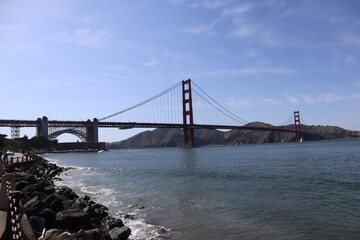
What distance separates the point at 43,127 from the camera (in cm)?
7806

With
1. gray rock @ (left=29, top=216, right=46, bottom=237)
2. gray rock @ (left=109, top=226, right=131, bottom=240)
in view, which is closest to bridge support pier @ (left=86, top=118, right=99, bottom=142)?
gray rock @ (left=109, top=226, right=131, bottom=240)

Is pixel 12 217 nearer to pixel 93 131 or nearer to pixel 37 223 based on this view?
pixel 37 223

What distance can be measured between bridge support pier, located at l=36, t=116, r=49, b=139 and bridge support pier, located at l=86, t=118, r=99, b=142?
34.1ft

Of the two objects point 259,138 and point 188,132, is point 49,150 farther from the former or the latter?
point 259,138

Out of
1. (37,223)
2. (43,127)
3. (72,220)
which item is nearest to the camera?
(37,223)

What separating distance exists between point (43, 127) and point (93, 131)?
503 inches

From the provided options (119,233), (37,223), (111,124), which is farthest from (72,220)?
(111,124)

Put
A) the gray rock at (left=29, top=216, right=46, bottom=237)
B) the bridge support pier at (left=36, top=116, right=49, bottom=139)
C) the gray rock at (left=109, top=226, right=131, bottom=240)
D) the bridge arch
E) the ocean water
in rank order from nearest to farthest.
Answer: the gray rock at (left=29, top=216, right=46, bottom=237)
the gray rock at (left=109, top=226, right=131, bottom=240)
the ocean water
the bridge support pier at (left=36, top=116, right=49, bottom=139)
the bridge arch

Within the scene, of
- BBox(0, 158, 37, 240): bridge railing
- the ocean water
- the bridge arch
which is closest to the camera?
BBox(0, 158, 37, 240): bridge railing

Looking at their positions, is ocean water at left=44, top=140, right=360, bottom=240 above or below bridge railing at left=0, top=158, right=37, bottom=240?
below

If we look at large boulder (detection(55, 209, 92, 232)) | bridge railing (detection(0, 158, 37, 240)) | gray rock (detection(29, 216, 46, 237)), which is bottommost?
large boulder (detection(55, 209, 92, 232))

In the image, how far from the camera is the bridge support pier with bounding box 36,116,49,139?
78.1 meters

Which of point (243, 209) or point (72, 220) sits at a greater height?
point (72, 220)

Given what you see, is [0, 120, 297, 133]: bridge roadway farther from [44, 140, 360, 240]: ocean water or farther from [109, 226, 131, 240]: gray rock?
[109, 226, 131, 240]: gray rock
